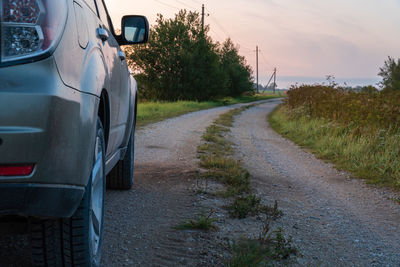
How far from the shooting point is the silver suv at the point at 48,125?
4.92 ft

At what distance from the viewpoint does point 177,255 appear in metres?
2.72

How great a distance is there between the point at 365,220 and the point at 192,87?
117 ft

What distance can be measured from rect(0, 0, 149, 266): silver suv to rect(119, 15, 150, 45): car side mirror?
5.24ft

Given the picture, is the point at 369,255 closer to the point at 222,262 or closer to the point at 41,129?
the point at 222,262

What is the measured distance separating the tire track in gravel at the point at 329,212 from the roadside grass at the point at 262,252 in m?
0.12

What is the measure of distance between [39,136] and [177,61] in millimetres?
37733

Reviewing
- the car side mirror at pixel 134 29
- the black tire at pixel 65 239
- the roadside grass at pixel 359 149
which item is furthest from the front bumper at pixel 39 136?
the roadside grass at pixel 359 149

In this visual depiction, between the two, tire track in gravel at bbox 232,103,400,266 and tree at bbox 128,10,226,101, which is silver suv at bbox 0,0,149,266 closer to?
tire track in gravel at bbox 232,103,400,266

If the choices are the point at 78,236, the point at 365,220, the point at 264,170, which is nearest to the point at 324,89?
the point at 264,170

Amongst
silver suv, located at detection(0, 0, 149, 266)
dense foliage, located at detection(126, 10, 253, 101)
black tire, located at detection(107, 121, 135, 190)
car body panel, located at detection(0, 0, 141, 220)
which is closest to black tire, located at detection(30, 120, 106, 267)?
silver suv, located at detection(0, 0, 149, 266)

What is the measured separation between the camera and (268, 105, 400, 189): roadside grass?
6301mm

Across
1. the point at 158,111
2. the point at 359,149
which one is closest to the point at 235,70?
the point at 158,111

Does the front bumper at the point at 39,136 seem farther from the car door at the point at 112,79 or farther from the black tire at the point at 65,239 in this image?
the car door at the point at 112,79

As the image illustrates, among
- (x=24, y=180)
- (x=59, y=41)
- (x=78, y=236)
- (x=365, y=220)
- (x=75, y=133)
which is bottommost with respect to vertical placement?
(x=365, y=220)
